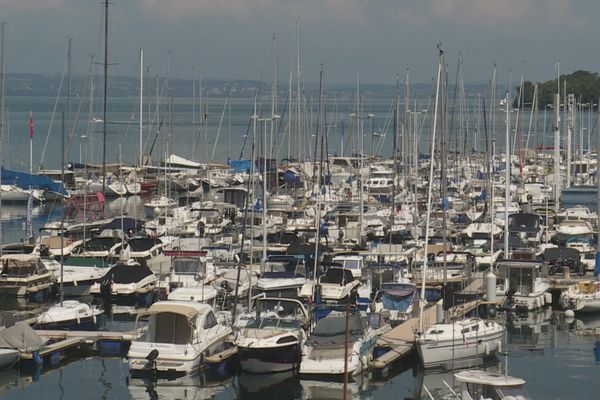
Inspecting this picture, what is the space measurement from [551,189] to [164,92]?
33.2 m

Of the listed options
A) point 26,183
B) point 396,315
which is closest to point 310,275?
point 396,315

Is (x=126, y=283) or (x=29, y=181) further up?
(x=29, y=181)

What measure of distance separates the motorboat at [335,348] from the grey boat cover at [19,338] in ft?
22.8

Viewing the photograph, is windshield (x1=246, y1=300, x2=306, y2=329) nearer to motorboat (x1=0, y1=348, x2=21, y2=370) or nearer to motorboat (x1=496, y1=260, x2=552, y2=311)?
motorboat (x1=0, y1=348, x2=21, y2=370)

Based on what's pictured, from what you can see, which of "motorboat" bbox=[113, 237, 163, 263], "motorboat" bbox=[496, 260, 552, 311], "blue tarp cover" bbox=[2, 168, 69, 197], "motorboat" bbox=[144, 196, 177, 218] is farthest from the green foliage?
"motorboat" bbox=[496, 260, 552, 311]

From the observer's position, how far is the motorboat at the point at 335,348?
2945cm

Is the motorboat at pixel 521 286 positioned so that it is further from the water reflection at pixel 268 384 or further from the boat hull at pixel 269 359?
the water reflection at pixel 268 384

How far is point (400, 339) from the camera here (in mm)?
32406

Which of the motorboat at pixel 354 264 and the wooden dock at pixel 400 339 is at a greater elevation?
the motorboat at pixel 354 264

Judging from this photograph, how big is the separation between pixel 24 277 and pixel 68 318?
22.3 feet

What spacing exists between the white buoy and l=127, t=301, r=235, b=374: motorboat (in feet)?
33.8

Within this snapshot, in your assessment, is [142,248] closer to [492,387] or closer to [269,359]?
[269,359]

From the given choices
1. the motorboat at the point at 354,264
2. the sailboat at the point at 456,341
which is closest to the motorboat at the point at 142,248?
the motorboat at the point at 354,264

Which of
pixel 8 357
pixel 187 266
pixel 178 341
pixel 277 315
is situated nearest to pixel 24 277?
pixel 187 266
